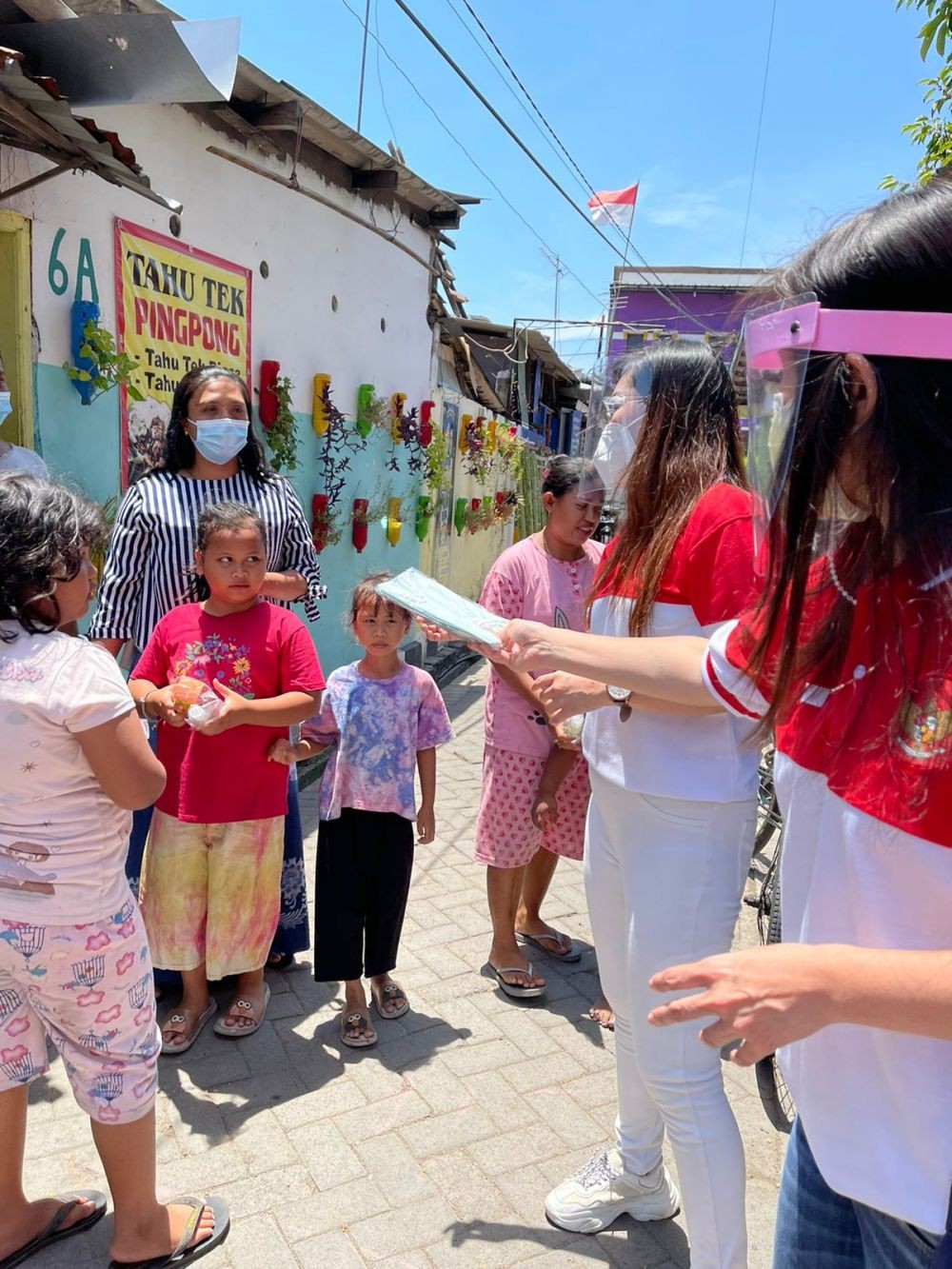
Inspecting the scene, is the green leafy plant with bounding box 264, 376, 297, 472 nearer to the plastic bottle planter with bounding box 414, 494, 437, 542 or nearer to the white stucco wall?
the white stucco wall

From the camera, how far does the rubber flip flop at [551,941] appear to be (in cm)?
368

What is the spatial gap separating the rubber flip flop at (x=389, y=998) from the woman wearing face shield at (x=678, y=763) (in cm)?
133

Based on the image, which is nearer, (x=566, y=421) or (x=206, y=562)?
(x=206, y=562)

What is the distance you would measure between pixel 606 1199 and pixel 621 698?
135cm

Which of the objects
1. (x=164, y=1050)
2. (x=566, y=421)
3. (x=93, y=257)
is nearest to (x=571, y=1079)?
(x=164, y=1050)

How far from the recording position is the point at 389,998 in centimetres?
321

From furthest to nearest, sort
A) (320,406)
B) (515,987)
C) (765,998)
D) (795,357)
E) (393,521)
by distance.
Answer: (393,521) → (320,406) → (515,987) → (795,357) → (765,998)

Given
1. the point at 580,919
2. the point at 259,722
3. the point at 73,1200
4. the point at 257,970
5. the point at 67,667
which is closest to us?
the point at 67,667

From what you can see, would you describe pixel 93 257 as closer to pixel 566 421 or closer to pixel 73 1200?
pixel 73 1200

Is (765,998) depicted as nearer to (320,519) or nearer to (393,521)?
(320,519)

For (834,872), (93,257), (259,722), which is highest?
(93,257)

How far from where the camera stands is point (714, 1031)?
976mm

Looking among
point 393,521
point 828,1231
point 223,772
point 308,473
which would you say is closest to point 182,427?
point 223,772

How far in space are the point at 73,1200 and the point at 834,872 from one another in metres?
2.08
